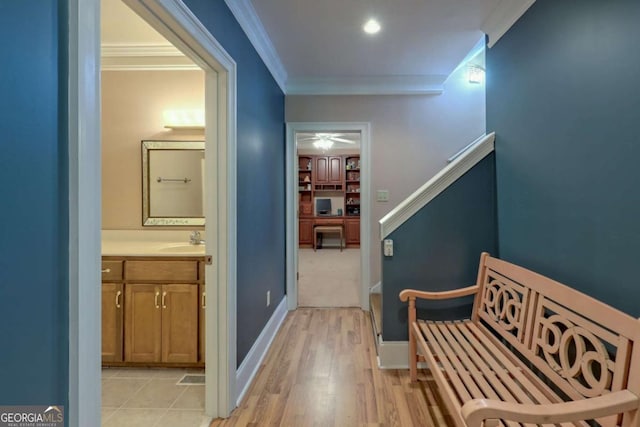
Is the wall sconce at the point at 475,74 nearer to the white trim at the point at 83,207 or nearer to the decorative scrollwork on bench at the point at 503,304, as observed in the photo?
the decorative scrollwork on bench at the point at 503,304

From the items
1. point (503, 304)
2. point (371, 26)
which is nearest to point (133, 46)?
point (371, 26)

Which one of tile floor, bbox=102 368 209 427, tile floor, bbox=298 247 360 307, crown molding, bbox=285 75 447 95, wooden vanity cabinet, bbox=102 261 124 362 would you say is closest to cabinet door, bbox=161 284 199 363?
tile floor, bbox=102 368 209 427

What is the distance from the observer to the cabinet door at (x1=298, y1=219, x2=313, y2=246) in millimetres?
7992

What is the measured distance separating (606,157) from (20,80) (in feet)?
6.30

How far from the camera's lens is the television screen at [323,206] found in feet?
26.8

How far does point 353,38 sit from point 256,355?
8.39ft

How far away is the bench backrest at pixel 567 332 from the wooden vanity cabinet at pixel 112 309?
243cm

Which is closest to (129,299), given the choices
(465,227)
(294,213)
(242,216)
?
(242,216)

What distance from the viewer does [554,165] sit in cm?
162

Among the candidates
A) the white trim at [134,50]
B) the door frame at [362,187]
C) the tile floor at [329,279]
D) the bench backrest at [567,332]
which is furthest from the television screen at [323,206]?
the bench backrest at [567,332]

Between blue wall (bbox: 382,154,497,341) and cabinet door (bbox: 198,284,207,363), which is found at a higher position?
blue wall (bbox: 382,154,497,341)

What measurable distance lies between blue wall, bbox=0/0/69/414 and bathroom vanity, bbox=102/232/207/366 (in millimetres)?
1439

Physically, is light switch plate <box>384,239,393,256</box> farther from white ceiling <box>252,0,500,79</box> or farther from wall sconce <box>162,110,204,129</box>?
wall sconce <box>162,110,204,129</box>

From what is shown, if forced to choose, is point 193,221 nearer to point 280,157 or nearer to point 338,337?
point 280,157
